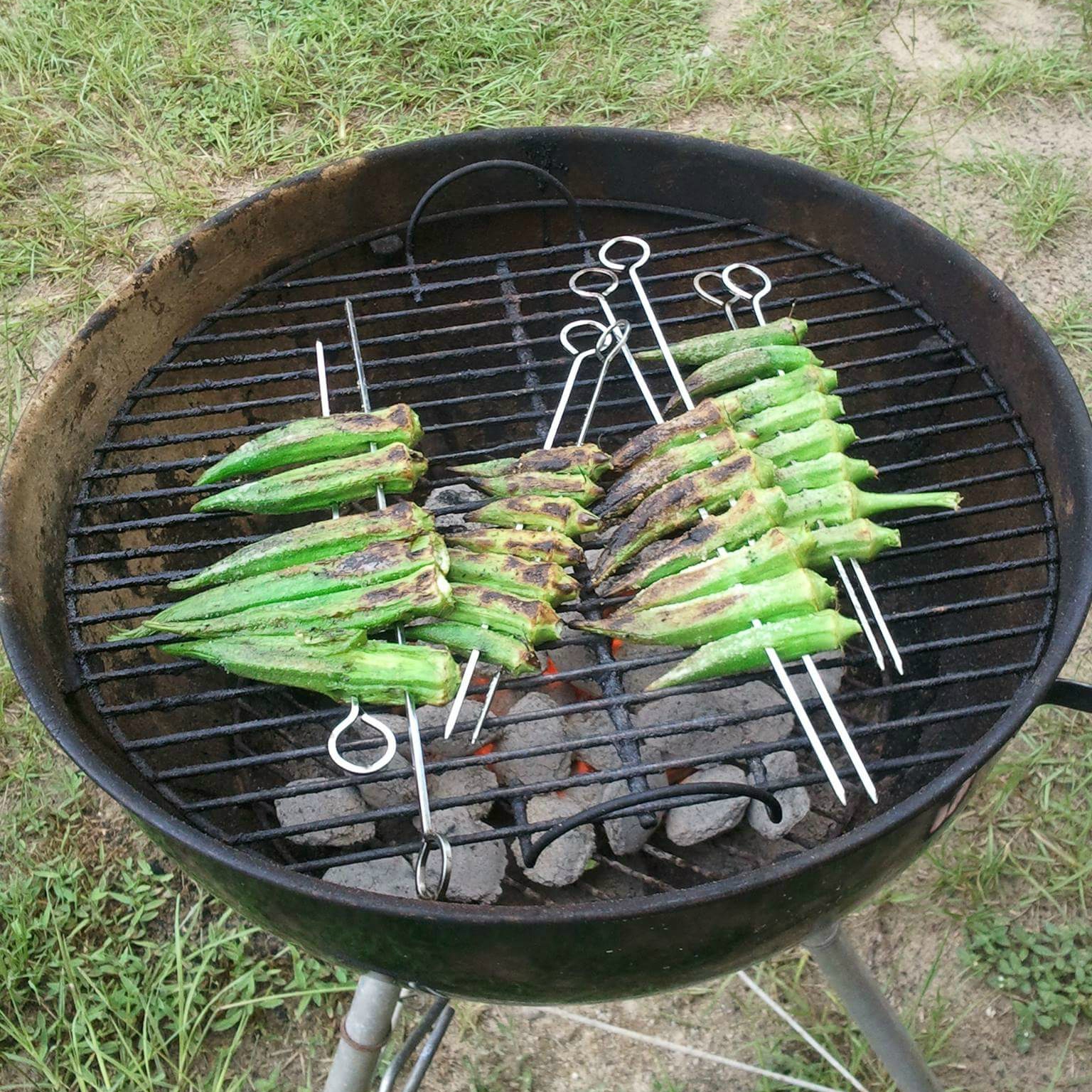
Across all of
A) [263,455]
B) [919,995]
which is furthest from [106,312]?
[919,995]

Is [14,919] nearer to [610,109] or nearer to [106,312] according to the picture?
[106,312]

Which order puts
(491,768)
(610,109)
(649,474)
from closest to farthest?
1. (649,474)
2. (491,768)
3. (610,109)

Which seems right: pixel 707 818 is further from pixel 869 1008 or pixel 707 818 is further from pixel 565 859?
pixel 869 1008

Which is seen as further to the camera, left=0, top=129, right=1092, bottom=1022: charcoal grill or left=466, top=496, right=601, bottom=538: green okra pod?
left=466, top=496, right=601, bottom=538: green okra pod

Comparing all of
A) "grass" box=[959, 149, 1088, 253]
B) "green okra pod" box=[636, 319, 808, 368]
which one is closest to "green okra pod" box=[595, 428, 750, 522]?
"green okra pod" box=[636, 319, 808, 368]

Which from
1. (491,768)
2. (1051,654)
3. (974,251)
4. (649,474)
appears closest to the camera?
(1051,654)

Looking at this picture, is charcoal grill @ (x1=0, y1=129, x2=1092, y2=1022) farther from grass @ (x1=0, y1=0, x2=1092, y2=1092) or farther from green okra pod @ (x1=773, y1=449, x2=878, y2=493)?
grass @ (x1=0, y1=0, x2=1092, y2=1092)

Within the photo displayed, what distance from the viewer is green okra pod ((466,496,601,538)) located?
8.59 feet

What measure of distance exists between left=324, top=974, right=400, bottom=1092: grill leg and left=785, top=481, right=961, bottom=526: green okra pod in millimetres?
1475

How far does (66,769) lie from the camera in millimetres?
3859

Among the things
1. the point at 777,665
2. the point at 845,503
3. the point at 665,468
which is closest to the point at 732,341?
the point at 665,468

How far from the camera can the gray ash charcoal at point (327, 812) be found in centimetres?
279

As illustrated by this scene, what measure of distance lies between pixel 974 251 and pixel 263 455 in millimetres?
3874

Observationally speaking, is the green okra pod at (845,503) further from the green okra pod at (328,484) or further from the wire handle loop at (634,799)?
the green okra pod at (328,484)
